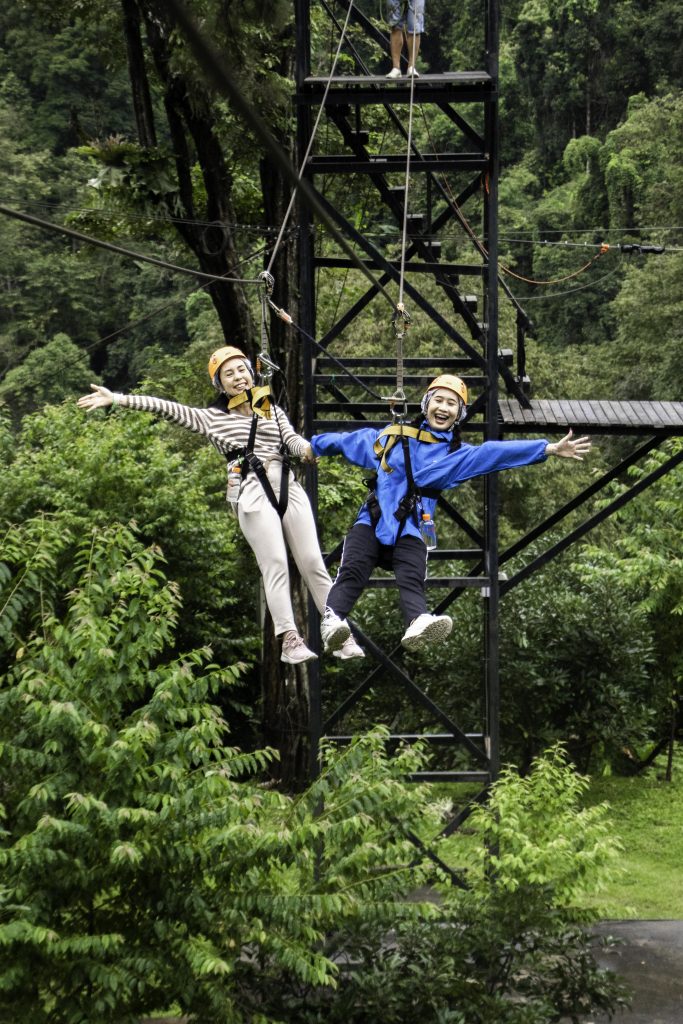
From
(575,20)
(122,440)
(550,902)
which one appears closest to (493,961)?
(550,902)

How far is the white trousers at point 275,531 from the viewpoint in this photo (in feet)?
26.4

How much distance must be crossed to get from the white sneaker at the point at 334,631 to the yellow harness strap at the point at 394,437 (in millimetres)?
854

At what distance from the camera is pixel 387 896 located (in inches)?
320

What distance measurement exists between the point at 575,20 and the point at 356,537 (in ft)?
163

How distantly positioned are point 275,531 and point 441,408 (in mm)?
1151

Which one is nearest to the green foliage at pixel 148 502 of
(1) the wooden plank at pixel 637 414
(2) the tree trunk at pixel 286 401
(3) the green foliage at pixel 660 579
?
(2) the tree trunk at pixel 286 401

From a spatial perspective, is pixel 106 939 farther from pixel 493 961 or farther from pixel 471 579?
pixel 471 579

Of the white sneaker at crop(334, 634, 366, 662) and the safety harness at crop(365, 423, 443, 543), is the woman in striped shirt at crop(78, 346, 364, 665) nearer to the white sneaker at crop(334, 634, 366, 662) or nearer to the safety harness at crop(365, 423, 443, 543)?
the white sneaker at crop(334, 634, 366, 662)

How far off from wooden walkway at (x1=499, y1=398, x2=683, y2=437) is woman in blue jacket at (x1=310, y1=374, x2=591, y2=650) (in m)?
2.23

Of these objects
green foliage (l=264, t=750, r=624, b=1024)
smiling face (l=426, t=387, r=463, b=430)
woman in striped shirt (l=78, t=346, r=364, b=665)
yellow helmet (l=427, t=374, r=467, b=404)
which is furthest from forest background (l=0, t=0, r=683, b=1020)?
yellow helmet (l=427, t=374, r=467, b=404)

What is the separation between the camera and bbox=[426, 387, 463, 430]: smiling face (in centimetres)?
798

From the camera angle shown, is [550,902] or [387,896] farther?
[550,902]

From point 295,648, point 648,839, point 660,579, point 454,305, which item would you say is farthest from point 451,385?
point 648,839

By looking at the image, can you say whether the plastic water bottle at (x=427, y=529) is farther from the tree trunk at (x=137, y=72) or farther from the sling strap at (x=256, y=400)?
the tree trunk at (x=137, y=72)
